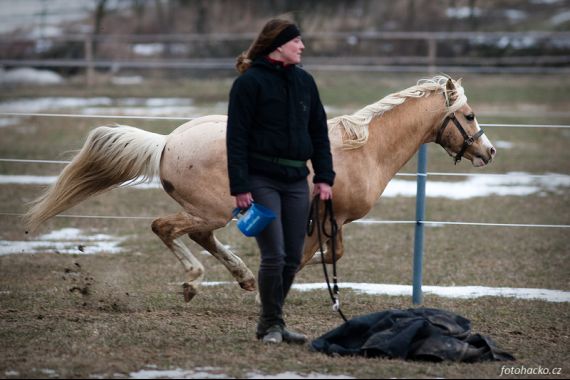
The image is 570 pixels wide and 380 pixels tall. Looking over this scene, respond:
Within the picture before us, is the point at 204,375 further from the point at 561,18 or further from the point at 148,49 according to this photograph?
the point at 561,18

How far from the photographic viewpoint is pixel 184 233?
6.06 m

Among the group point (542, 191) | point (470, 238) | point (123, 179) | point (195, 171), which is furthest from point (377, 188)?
point (542, 191)

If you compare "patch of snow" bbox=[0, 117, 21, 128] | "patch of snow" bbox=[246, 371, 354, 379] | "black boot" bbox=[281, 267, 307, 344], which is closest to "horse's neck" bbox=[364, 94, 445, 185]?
"black boot" bbox=[281, 267, 307, 344]

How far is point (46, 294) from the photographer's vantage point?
6.91m

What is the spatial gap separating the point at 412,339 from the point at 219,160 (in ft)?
6.05

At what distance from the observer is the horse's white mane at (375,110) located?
20.0 ft

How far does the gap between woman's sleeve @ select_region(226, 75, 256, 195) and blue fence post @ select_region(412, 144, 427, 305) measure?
2.34 meters

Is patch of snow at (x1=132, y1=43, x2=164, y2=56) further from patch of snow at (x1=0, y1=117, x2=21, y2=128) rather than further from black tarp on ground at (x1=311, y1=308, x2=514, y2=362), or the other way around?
black tarp on ground at (x1=311, y1=308, x2=514, y2=362)

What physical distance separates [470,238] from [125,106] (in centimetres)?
1088

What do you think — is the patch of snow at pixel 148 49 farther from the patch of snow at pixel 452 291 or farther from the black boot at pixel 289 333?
the black boot at pixel 289 333

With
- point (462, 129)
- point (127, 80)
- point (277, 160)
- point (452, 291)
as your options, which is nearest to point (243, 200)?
point (277, 160)

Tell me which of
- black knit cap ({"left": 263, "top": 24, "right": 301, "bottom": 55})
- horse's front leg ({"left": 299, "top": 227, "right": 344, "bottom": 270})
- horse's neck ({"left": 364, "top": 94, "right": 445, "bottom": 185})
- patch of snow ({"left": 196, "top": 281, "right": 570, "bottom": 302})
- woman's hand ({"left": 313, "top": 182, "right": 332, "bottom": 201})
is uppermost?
black knit cap ({"left": 263, "top": 24, "right": 301, "bottom": 55})

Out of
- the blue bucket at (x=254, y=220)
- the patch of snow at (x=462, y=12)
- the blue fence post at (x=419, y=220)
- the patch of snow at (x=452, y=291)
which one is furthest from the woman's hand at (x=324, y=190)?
the patch of snow at (x=462, y=12)

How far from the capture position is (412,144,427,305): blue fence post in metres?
6.91
